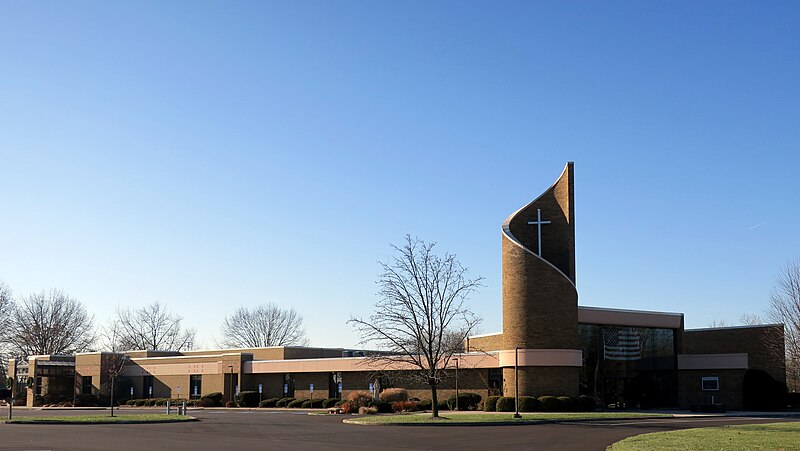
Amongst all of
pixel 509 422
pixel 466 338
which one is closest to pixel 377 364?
pixel 466 338

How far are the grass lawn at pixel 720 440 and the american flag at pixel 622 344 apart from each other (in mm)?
23614

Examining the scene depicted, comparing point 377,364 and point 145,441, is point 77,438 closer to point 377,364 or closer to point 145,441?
point 145,441

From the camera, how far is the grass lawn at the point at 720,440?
22.8 metres

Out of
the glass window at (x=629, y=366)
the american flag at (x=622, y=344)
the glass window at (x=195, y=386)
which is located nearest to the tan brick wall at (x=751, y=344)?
the glass window at (x=629, y=366)

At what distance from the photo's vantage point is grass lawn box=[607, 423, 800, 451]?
2280cm

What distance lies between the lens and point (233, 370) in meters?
69.9

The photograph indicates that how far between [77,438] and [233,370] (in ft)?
133

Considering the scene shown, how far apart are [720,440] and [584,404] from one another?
2461cm

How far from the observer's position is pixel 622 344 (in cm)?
5534

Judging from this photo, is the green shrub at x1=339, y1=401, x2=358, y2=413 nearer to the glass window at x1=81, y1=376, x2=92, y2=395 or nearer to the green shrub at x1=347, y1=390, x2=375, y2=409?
the green shrub at x1=347, y1=390, x2=375, y2=409

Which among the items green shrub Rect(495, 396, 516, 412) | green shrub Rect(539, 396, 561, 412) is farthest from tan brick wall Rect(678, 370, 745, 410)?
green shrub Rect(495, 396, 516, 412)

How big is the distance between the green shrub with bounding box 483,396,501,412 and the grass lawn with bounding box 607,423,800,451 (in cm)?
2016

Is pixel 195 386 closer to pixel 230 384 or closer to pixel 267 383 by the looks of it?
pixel 230 384

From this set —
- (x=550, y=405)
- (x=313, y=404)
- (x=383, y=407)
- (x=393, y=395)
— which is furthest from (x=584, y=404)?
(x=313, y=404)
